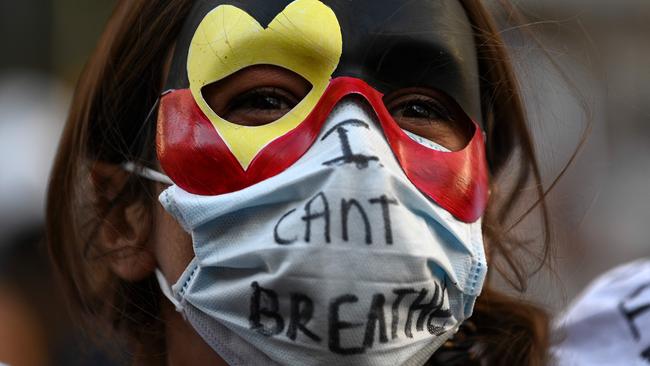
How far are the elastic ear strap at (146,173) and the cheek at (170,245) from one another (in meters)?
0.07

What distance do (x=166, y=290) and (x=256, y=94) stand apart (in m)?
0.48

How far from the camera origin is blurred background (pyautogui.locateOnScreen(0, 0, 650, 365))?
104 inches

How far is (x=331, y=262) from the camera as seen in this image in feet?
6.21

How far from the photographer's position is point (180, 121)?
2.20 m

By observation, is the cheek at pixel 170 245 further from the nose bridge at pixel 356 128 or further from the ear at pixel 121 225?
the nose bridge at pixel 356 128

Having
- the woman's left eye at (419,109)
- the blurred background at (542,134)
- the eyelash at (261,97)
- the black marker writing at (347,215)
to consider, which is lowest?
the blurred background at (542,134)

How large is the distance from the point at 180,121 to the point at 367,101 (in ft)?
1.32

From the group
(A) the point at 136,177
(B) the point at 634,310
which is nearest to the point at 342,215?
(A) the point at 136,177

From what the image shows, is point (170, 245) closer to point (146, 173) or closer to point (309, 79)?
point (146, 173)

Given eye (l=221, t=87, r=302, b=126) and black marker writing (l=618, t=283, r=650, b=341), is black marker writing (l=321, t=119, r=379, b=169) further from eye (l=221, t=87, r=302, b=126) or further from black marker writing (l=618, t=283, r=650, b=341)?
black marker writing (l=618, t=283, r=650, b=341)

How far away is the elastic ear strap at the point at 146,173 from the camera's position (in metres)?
2.29

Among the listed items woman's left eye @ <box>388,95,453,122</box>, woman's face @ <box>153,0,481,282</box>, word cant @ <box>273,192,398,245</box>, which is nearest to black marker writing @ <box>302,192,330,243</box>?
word cant @ <box>273,192,398,245</box>

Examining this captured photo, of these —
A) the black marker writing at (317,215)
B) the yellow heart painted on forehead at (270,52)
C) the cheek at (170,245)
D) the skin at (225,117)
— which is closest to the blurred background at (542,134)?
the skin at (225,117)

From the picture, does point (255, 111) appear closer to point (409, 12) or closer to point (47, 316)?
point (409, 12)
